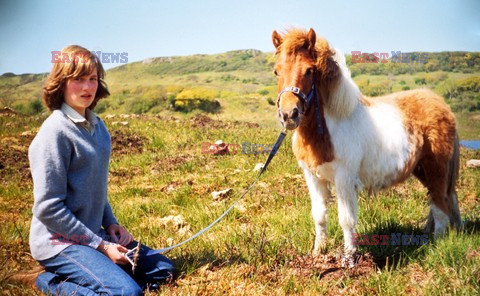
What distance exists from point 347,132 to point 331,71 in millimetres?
586

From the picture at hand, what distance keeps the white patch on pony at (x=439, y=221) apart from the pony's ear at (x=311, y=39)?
2.39 metres

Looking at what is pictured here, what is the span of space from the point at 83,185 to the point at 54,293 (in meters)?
0.78

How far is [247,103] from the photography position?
25.5m

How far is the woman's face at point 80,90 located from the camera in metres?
2.42

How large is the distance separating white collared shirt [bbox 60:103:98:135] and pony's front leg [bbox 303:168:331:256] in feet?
6.64

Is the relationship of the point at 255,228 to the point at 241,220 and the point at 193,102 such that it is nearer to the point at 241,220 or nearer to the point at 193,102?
the point at 241,220

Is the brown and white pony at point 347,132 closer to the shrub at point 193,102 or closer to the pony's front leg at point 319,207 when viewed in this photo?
the pony's front leg at point 319,207

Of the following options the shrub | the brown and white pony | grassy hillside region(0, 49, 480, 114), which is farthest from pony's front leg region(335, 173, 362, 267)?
the shrub

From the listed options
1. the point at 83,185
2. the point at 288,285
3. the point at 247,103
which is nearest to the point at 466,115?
the point at 247,103

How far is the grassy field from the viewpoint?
264cm

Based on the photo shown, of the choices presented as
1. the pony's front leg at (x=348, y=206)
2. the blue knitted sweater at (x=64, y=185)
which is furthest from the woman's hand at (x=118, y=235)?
the pony's front leg at (x=348, y=206)

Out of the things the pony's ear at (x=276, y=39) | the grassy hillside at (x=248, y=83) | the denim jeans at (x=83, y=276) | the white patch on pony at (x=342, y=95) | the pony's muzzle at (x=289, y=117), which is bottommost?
the denim jeans at (x=83, y=276)

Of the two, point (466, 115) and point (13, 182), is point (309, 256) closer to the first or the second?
point (13, 182)

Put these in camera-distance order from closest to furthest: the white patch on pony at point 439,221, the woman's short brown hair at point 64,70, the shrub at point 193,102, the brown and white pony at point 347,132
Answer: the woman's short brown hair at point 64,70 → the brown and white pony at point 347,132 → the white patch on pony at point 439,221 → the shrub at point 193,102
